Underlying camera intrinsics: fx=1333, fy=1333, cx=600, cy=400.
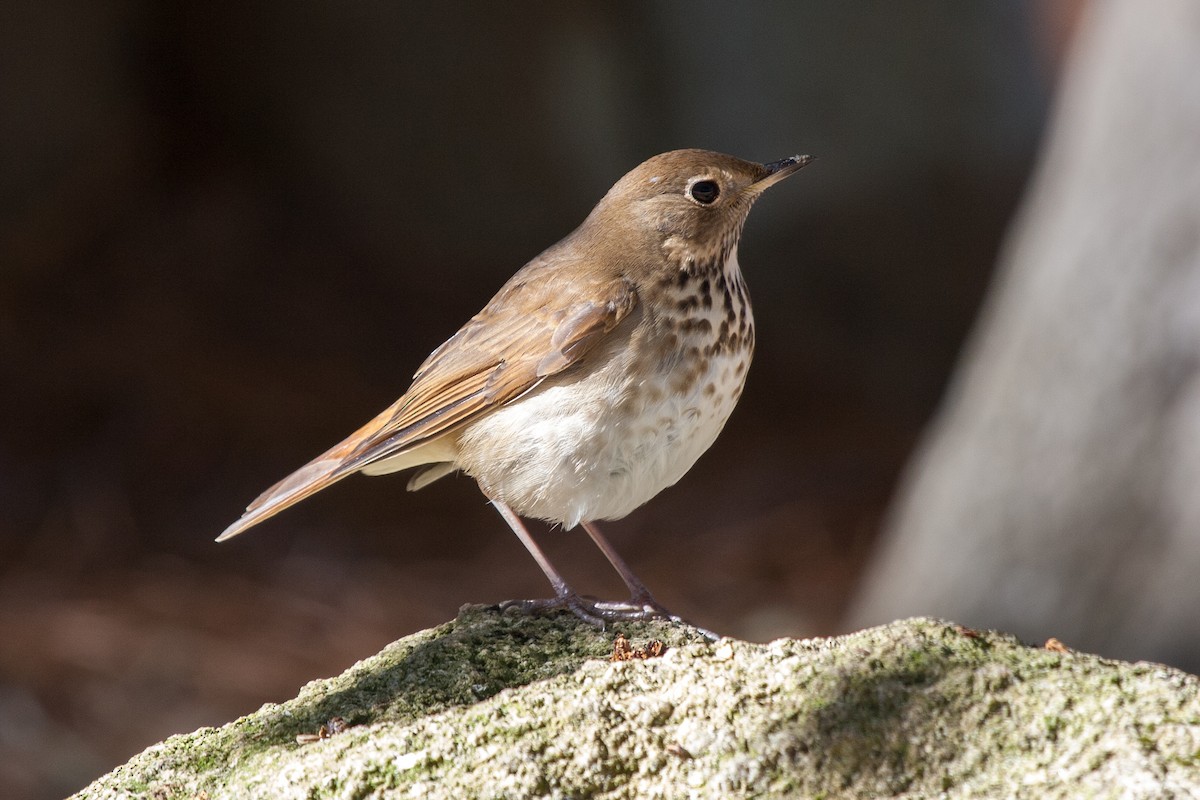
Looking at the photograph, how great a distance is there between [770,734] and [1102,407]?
130 inches

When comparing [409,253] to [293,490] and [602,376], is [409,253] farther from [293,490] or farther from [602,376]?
[602,376]

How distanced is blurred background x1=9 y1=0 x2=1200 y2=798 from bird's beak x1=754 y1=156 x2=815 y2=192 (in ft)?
10.2

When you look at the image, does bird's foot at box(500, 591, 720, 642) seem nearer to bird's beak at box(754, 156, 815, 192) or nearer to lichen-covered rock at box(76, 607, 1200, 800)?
lichen-covered rock at box(76, 607, 1200, 800)

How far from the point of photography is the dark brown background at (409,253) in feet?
22.6

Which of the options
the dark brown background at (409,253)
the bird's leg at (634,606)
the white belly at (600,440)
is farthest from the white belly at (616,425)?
the dark brown background at (409,253)

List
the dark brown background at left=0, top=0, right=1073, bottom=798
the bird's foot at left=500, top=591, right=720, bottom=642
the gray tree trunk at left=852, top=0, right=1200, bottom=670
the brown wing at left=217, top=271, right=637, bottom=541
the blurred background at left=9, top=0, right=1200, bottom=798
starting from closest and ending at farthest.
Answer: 1. the bird's foot at left=500, top=591, right=720, bottom=642
2. the brown wing at left=217, top=271, right=637, bottom=541
3. the gray tree trunk at left=852, top=0, right=1200, bottom=670
4. the blurred background at left=9, top=0, right=1200, bottom=798
5. the dark brown background at left=0, top=0, right=1073, bottom=798

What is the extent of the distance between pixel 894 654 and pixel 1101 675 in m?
0.31

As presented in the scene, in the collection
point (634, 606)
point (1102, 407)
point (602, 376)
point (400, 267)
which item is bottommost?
point (634, 606)

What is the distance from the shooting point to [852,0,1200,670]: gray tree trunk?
471 centimetres

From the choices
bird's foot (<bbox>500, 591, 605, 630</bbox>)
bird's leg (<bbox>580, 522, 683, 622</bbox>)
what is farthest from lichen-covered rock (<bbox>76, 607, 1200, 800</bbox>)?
bird's leg (<bbox>580, 522, 683, 622</bbox>)

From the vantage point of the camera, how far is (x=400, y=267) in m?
8.91

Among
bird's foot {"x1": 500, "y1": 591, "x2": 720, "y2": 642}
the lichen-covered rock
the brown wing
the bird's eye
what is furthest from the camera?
the bird's eye

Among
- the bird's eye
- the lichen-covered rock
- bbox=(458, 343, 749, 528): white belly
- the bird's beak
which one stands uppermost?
the bird's eye

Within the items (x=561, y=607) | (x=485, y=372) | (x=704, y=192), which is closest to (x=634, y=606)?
(x=561, y=607)
